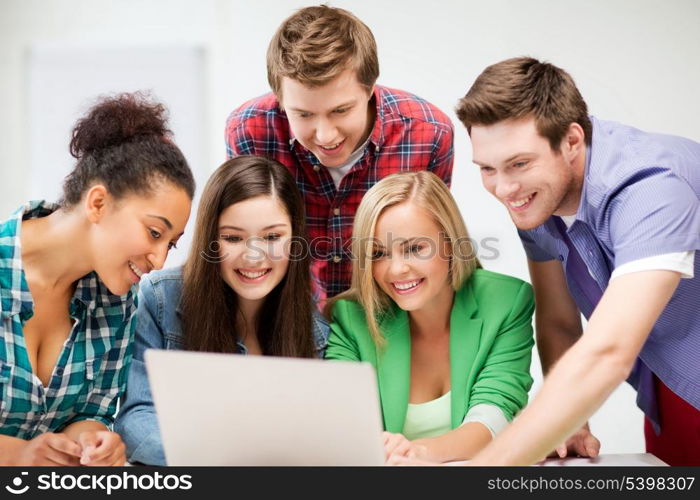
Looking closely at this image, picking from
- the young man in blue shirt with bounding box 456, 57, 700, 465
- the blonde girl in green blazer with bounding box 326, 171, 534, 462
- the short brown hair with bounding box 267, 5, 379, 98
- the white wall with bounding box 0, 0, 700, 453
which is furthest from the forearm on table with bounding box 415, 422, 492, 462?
the white wall with bounding box 0, 0, 700, 453

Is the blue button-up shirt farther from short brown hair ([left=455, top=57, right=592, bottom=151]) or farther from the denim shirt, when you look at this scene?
the denim shirt

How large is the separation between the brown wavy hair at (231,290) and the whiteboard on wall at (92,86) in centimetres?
209

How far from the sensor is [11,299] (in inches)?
64.8

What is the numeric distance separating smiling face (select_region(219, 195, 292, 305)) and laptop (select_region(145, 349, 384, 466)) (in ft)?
2.33

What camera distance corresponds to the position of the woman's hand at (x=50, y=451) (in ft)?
5.24

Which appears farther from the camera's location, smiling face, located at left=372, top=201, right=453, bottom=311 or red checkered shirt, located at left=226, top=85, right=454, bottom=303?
red checkered shirt, located at left=226, top=85, right=454, bottom=303

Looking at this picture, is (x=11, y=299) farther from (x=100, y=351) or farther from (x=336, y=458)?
(x=336, y=458)

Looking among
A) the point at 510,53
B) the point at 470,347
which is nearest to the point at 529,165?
the point at 470,347

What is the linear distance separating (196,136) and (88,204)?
242 cm

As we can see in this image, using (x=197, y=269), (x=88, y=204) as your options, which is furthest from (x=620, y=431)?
(x=88, y=204)

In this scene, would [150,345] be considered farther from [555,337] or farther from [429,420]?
[555,337]

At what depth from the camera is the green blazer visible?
1.86 meters

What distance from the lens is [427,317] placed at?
79.4 inches
